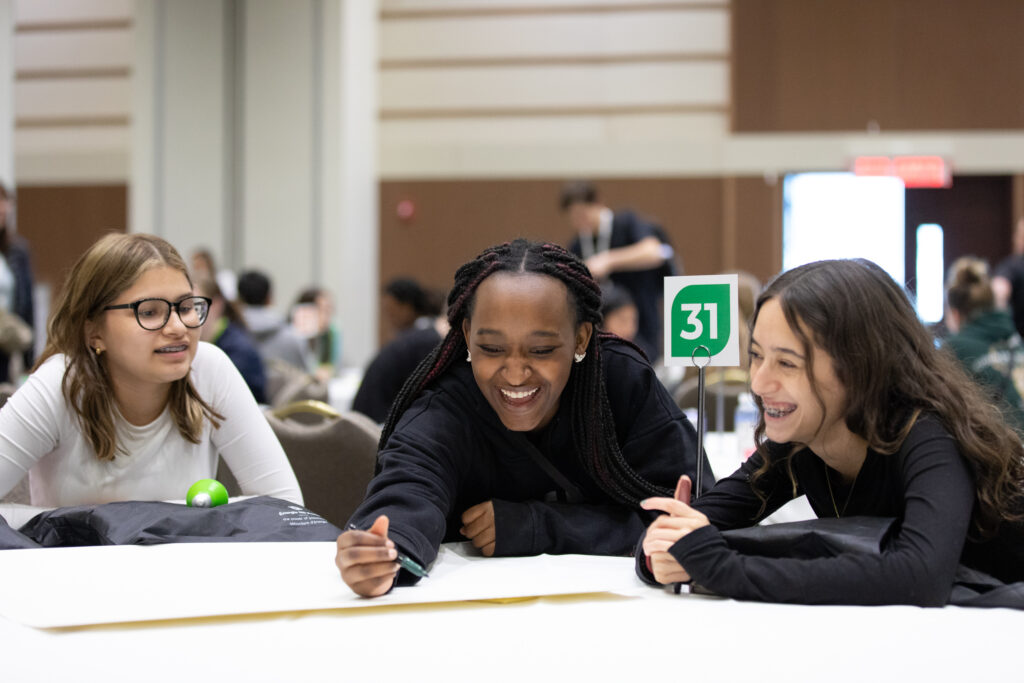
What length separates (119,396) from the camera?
2111 mm

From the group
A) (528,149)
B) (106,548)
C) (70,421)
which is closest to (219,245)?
(528,149)

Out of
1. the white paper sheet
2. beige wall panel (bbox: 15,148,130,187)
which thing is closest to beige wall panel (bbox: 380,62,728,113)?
beige wall panel (bbox: 15,148,130,187)

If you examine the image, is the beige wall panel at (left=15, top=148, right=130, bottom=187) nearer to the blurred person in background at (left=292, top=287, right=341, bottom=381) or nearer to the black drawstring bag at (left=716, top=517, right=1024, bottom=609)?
the blurred person in background at (left=292, top=287, right=341, bottom=381)

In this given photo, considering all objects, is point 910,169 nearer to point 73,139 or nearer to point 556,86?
point 556,86

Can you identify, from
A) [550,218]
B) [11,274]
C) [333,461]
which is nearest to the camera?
[333,461]

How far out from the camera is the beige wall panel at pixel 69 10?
9062mm

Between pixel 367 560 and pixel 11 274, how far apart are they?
14.9 ft

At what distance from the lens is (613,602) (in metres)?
1.26

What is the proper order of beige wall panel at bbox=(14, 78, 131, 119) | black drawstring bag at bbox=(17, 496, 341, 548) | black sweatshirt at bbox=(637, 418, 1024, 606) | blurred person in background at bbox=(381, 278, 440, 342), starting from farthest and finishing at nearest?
beige wall panel at bbox=(14, 78, 131, 119)
blurred person in background at bbox=(381, 278, 440, 342)
black drawstring bag at bbox=(17, 496, 341, 548)
black sweatshirt at bbox=(637, 418, 1024, 606)

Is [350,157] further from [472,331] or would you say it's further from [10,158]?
[472,331]

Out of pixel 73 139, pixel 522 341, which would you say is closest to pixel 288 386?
pixel 522 341

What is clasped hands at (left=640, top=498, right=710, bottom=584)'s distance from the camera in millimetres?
→ 1296

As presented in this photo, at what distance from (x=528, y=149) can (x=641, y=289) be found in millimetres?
3568

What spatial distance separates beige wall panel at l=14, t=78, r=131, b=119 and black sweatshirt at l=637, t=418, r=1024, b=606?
9.01 meters
